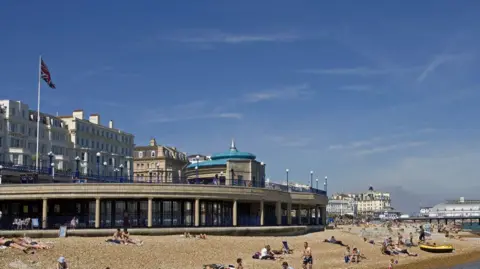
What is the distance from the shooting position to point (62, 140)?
90.2 metres

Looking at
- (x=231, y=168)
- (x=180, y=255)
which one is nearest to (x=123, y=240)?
(x=180, y=255)

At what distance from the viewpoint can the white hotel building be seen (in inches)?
3120

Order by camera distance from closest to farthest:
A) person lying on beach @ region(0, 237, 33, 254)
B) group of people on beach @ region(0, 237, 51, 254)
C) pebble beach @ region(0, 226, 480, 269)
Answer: pebble beach @ region(0, 226, 480, 269)
person lying on beach @ region(0, 237, 33, 254)
group of people on beach @ region(0, 237, 51, 254)

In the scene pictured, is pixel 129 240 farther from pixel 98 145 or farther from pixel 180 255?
pixel 98 145

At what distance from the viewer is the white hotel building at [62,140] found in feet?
260

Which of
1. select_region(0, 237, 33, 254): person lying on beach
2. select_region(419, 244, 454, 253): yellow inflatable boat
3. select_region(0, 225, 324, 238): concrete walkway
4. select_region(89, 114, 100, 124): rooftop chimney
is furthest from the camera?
select_region(89, 114, 100, 124): rooftop chimney

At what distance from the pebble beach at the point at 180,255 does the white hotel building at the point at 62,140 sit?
119ft

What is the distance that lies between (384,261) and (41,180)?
3070cm

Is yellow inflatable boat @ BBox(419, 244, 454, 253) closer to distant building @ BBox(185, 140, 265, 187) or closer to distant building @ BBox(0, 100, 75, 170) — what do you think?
distant building @ BBox(185, 140, 265, 187)

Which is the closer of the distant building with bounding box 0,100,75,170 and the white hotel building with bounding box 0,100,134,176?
the distant building with bounding box 0,100,75,170

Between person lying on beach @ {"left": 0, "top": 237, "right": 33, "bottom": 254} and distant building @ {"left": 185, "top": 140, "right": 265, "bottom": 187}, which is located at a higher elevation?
distant building @ {"left": 185, "top": 140, "right": 265, "bottom": 187}

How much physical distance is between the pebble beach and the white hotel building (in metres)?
36.1

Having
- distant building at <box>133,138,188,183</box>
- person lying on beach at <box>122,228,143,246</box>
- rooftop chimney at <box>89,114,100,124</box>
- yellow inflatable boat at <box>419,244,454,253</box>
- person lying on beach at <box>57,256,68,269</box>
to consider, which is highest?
rooftop chimney at <box>89,114,100,124</box>

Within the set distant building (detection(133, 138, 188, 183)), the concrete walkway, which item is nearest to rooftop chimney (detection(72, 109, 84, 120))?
distant building (detection(133, 138, 188, 183))
